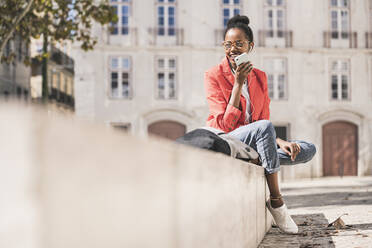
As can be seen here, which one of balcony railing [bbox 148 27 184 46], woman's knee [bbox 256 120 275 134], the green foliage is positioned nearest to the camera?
woman's knee [bbox 256 120 275 134]

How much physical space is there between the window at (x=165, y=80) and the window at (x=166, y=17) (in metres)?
1.24

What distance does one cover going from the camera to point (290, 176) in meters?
23.0

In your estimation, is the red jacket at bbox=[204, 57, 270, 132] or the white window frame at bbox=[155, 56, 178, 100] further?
the white window frame at bbox=[155, 56, 178, 100]

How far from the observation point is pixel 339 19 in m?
24.1

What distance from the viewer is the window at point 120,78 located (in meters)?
22.3

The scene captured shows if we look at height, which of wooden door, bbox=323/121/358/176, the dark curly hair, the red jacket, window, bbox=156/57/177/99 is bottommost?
wooden door, bbox=323/121/358/176

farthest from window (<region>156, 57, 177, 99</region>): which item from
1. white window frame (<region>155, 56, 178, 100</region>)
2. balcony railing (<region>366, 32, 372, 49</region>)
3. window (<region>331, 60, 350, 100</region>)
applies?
balcony railing (<region>366, 32, 372, 49</region>)

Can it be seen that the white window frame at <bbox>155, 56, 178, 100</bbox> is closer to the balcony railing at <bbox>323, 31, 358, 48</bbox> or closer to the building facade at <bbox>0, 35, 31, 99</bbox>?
the balcony railing at <bbox>323, 31, 358, 48</bbox>

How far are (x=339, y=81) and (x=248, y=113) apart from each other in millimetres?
20805

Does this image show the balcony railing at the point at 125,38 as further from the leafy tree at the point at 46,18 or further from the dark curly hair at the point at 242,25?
the dark curly hair at the point at 242,25

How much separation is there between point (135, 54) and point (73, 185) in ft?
71.9

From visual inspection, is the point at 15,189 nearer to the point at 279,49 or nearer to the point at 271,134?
the point at 271,134

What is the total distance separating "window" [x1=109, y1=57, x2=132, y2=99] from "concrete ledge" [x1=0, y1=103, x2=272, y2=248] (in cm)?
2093

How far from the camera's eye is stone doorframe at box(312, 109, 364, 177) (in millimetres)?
23203
